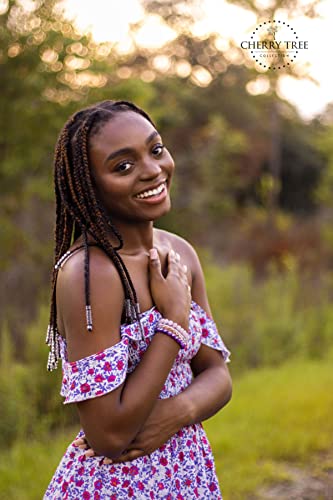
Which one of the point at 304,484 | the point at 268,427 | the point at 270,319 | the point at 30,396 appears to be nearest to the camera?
the point at 304,484

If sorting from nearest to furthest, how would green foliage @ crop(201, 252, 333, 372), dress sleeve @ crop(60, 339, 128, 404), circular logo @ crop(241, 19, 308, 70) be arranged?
dress sleeve @ crop(60, 339, 128, 404)
circular logo @ crop(241, 19, 308, 70)
green foliage @ crop(201, 252, 333, 372)

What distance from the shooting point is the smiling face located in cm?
184

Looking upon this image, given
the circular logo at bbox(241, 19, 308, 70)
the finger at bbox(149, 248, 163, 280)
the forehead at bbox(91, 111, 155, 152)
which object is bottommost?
the finger at bbox(149, 248, 163, 280)

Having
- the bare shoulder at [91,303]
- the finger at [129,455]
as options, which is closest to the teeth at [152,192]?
the bare shoulder at [91,303]

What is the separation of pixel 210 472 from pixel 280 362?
16.9 ft

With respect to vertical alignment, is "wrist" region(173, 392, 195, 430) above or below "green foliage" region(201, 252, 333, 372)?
below

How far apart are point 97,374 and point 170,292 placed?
0.31 m

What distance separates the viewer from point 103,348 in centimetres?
174

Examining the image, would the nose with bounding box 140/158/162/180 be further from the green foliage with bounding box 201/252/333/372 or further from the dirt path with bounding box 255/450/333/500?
the green foliage with bounding box 201/252/333/372

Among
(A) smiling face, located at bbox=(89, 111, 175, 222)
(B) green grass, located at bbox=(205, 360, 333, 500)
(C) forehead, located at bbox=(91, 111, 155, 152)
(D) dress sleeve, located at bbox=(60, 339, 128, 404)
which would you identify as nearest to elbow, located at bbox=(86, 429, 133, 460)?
(D) dress sleeve, located at bbox=(60, 339, 128, 404)

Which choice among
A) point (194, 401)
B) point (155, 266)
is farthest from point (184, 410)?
point (155, 266)

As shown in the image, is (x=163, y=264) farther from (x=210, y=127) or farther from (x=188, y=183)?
(x=210, y=127)

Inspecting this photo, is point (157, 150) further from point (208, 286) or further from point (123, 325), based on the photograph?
point (208, 286)

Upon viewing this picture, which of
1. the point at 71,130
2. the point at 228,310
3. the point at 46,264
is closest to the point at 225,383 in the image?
the point at 71,130
